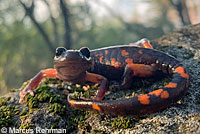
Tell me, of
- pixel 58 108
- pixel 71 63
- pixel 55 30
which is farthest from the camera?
pixel 55 30

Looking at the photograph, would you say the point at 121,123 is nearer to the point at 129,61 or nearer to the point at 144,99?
the point at 144,99

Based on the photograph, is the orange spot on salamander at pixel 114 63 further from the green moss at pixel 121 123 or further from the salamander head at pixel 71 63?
the green moss at pixel 121 123

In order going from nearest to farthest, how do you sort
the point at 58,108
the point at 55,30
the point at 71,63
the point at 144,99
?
the point at 144,99 < the point at 58,108 < the point at 71,63 < the point at 55,30

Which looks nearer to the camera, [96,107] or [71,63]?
[96,107]

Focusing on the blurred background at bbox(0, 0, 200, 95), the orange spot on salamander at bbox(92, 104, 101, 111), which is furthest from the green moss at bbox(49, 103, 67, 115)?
the blurred background at bbox(0, 0, 200, 95)

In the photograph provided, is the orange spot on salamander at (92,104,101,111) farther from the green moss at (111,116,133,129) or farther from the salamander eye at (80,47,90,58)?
the salamander eye at (80,47,90,58)

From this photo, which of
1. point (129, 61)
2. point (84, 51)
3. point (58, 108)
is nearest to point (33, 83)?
point (58, 108)

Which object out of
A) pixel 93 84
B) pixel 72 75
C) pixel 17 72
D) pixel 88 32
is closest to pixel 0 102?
pixel 72 75

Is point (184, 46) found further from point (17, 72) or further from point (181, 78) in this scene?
point (17, 72)
